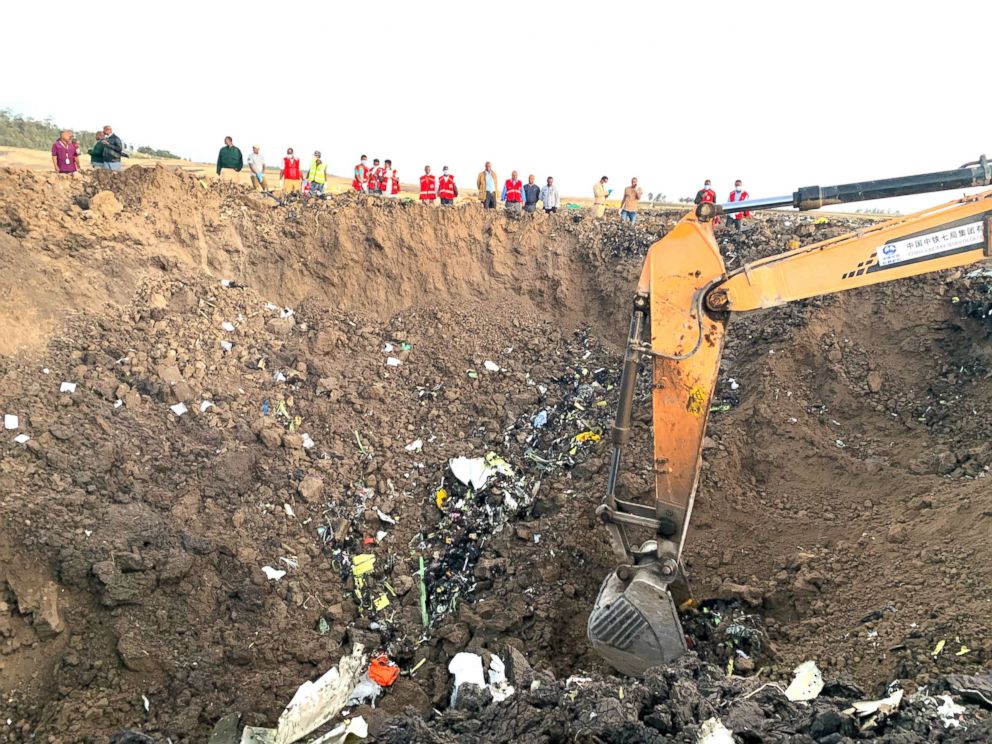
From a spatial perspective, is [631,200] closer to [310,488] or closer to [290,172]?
[290,172]

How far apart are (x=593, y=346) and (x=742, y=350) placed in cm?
226

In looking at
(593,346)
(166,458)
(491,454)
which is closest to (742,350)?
(593,346)

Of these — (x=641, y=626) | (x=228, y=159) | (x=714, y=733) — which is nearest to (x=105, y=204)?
(x=228, y=159)

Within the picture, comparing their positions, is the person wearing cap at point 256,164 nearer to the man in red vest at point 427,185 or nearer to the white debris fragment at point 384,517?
the man in red vest at point 427,185

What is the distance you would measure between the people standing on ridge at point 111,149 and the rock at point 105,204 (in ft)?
6.77

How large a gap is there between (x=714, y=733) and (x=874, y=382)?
232 inches

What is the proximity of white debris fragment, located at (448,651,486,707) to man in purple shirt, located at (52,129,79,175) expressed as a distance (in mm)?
9431

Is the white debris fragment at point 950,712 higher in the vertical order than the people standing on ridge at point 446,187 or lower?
lower

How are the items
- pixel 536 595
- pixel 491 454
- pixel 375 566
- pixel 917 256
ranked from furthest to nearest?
pixel 491 454 → pixel 375 566 → pixel 536 595 → pixel 917 256

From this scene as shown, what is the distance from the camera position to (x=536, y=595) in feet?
18.6

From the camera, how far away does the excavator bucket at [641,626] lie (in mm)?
4422

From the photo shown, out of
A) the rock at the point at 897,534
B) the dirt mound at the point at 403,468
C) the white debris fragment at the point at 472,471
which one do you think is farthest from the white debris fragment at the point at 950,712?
the white debris fragment at the point at 472,471

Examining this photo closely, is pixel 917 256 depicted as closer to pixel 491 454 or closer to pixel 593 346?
pixel 491 454

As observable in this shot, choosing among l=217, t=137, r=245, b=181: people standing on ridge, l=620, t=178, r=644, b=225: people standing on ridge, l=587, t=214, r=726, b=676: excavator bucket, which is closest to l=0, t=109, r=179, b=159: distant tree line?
l=217, t=137, r=245, b=181: people standing on ridge
